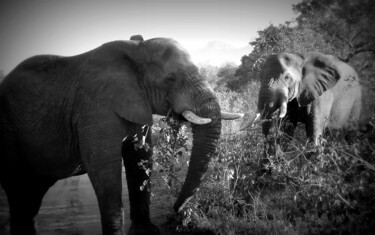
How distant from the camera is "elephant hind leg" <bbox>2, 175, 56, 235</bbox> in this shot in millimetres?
4863

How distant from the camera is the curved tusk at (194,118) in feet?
13.0

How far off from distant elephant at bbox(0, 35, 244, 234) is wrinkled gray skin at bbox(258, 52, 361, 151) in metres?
2.80

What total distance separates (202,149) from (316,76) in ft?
15.6

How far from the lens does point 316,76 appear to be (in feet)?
24.7

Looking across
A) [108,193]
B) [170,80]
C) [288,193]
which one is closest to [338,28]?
[288,193]

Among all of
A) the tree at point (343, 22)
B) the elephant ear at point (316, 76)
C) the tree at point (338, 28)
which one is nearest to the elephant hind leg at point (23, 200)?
the elephant ear at point (316, 76)

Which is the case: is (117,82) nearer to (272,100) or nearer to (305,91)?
(272,100)

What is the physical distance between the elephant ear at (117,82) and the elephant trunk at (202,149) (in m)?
0.75

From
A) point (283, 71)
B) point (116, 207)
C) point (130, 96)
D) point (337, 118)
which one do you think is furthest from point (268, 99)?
point (116, 207)

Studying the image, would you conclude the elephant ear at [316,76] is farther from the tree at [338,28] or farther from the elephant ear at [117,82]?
the tree at [338,28]

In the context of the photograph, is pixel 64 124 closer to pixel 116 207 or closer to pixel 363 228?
pixel 116 207

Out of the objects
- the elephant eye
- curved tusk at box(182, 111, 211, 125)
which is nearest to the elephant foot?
curved tusk at box(182, 111, 211, 125)

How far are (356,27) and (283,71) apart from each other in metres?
10.2

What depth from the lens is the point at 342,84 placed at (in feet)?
27.0
